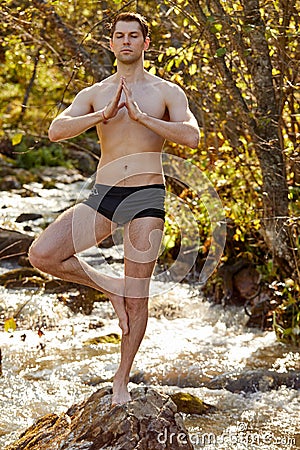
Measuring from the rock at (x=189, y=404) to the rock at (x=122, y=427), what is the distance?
1.28 metres

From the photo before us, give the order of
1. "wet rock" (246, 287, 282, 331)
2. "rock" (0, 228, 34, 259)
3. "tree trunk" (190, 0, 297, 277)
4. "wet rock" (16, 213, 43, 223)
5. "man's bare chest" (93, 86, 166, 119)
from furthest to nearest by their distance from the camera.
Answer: "wet rock" (16, 213, 43, 223), "rock" (0, 228, 34, 259), "wet rock" (246, 287, 282, 331), "tree trunk" (190, 0, 297, 277), "man's bare chest" (93, 86, 166, 119)

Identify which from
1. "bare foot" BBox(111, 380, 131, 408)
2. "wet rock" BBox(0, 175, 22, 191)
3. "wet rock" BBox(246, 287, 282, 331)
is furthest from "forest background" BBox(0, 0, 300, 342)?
"wet rock" BBox(0, 175, 22, 191)

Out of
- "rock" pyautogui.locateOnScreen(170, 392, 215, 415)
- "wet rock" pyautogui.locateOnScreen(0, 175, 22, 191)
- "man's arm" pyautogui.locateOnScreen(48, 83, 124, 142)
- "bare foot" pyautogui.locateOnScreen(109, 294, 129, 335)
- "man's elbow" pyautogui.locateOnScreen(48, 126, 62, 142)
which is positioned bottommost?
"rock" pyautogui.locateOnScreen(170, 392, 215, 415)

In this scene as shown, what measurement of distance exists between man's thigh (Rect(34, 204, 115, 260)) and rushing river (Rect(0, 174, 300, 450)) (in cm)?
168

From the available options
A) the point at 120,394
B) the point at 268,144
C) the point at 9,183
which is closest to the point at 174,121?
the point at 120,394

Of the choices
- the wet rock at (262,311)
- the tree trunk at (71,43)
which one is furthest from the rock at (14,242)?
the wet rock at (262,311)

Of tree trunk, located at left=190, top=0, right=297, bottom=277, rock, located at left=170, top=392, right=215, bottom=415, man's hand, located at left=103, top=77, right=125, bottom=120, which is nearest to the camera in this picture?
man's hand, located at left=103, top=77, right=125, bottom=120

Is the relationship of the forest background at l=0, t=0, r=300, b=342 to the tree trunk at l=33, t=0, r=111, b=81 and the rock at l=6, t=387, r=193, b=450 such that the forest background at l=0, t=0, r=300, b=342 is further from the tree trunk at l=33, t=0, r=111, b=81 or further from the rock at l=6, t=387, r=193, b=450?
the rock at l=6, t=387, r=193, b=450

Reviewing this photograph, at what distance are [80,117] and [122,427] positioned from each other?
1.52 m

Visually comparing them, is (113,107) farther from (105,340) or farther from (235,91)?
(105,340)

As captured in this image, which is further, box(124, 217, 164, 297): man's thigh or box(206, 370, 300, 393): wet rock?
box(206, 370, 300, 393): wet rock

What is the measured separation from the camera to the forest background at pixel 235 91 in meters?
5.82

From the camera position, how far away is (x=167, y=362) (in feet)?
20.7

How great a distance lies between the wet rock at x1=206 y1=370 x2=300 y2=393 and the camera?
227 inches
